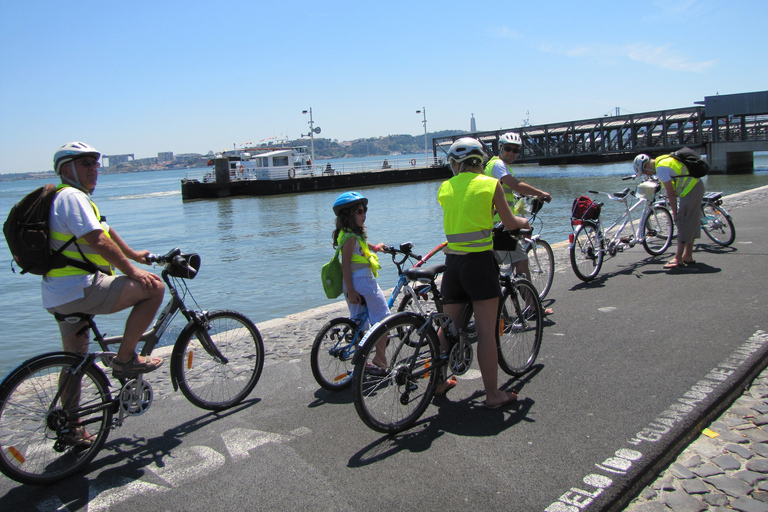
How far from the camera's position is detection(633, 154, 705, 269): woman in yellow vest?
8008 millimetres

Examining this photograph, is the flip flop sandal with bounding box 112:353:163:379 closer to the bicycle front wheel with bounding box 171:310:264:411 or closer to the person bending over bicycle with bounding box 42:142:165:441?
the person bending over bicycle with bounding box 42:142:165:441

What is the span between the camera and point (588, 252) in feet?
24.7

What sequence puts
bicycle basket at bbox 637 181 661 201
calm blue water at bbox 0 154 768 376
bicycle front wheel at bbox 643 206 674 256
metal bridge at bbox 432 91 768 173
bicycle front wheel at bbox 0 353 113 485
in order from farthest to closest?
1. metal bridge at bbox 432 91 768 173
2. calm blue water at bbox 0 154 768 376
3. bicycle front wheel at bbox 643 206 674 256
4. bicycle basket at bbox 637 181 661 201
5. bicycle front wheel at bbox 0 353 113 485

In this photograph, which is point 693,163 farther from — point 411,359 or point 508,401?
point 411,359

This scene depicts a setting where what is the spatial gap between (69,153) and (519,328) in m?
3.24

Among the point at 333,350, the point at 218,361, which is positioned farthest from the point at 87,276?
the point at 333,350

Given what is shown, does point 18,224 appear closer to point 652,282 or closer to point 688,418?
point 688,418

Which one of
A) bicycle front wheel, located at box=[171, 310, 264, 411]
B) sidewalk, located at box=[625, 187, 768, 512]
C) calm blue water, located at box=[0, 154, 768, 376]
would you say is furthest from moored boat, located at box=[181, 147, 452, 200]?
sidewalk, located at box=[625, 187, 768, 512]

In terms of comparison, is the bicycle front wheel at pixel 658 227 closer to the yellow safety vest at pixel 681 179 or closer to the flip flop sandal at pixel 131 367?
the yellow safety vest at pixel 681 179

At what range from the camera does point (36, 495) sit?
315 cm

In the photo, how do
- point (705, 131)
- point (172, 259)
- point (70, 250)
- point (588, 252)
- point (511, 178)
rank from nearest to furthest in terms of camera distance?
point (70, 250) → point (172, 259) → point (511, 178) → point (588, 252) → point (705, 131)

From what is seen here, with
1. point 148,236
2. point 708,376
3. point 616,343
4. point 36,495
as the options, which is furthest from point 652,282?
→ point 148,236

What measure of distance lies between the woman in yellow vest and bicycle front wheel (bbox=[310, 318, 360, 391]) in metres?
5.48

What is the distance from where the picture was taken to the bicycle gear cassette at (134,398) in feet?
11.8
